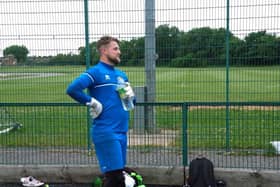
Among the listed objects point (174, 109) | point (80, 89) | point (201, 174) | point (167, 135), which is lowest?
point (201, 174)

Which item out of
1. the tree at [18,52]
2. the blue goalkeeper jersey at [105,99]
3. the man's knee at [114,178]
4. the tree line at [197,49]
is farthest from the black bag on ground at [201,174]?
the tree at [18,52]

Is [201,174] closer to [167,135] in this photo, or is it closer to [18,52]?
[167,135]

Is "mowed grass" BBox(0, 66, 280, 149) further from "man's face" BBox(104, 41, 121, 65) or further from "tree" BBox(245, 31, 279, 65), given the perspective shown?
"man's face" BBox(104, 41, 121, 65)

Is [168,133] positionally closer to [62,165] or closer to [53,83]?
[62,165]

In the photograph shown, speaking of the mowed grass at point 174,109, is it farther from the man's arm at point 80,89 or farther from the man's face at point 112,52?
the man's arm at point 80,89

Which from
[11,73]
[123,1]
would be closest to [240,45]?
[123,1]

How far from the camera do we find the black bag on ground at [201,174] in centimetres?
632

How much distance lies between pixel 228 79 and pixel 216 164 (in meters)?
1.73

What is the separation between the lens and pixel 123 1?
819 centimetres

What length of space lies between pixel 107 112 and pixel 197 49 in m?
3.71

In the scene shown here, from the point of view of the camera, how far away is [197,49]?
28.2ft

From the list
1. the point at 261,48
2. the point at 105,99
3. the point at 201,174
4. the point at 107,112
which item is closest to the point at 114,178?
the point at 107,112

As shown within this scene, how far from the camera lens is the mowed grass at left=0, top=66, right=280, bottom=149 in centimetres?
711

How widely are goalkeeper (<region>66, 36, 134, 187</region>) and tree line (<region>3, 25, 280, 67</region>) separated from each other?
2998 millimetres
